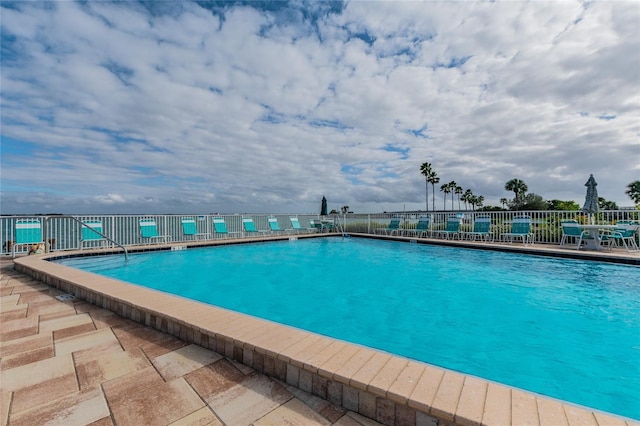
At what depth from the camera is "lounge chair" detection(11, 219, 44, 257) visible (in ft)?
22.6

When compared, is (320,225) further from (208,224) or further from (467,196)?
(467,196)

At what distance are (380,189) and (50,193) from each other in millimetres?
24386

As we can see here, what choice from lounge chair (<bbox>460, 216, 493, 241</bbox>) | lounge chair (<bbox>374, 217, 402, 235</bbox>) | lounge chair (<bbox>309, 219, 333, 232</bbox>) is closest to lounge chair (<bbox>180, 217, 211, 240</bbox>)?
lounge chair (<bbox>309, 219, 333, 232</bbox>)

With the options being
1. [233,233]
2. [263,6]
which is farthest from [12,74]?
[233,233]

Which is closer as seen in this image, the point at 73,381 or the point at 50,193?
the point at 73,381

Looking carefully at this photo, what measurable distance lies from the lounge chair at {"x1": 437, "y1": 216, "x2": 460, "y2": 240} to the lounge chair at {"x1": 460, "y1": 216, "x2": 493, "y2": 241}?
314mm

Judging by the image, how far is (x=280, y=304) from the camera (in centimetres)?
457

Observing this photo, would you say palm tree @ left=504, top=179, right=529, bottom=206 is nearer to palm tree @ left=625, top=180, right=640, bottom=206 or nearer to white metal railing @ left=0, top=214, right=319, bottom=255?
palm tree @ left=625, top=180, right=640, bottom=206

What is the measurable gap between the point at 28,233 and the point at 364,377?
9.37 meters

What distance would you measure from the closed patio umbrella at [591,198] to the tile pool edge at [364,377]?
9.71 metres

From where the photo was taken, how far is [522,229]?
363 inches

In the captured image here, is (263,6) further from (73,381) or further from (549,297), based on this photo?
(549,297)

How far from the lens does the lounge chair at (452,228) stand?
1075 centimetres

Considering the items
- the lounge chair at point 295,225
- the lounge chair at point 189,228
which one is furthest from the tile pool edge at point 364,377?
the lounge chair at point 295,225
